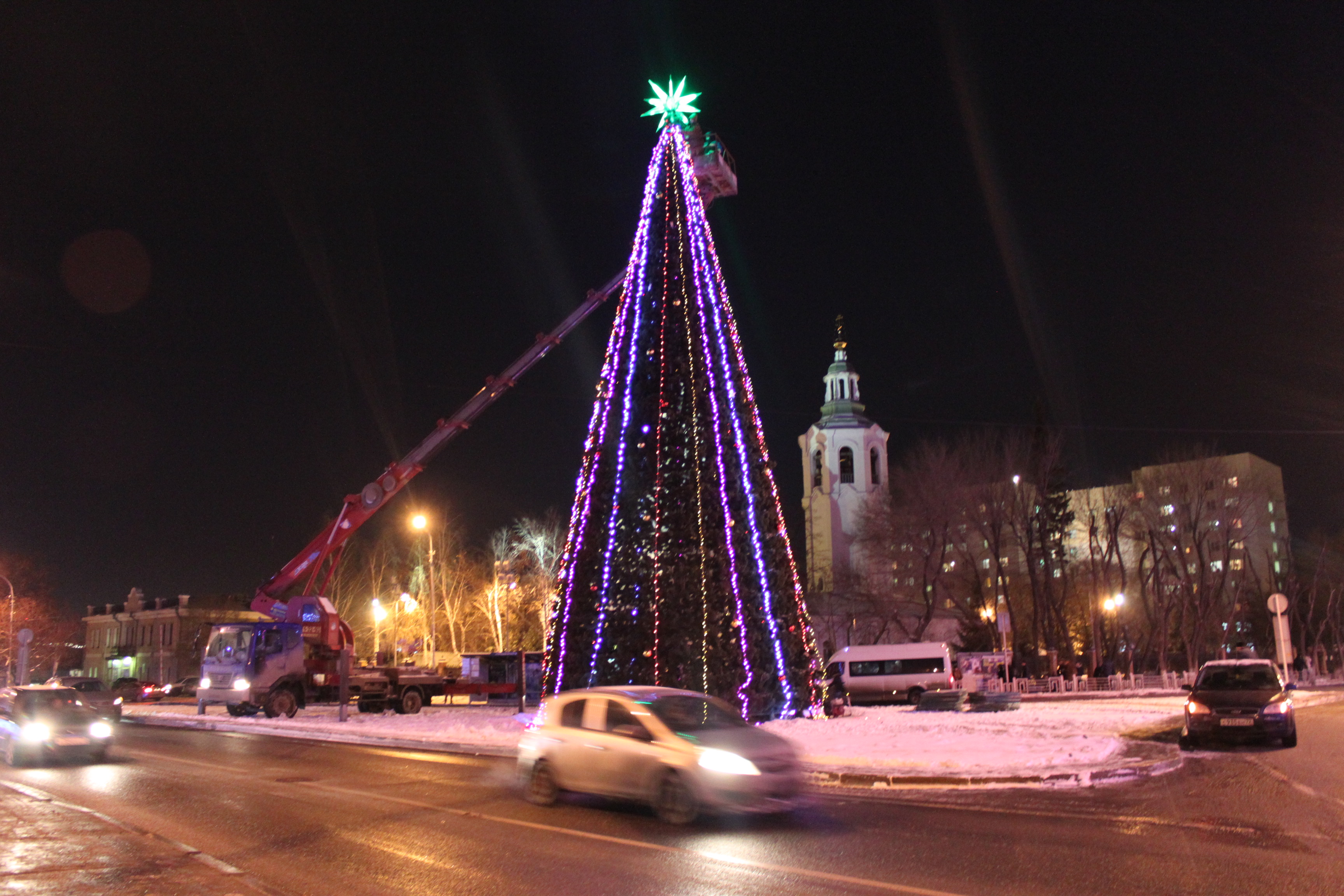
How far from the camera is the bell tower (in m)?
80.2

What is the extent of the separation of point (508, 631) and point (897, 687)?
1110 inches

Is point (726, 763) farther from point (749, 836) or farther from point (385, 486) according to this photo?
point (385, 486)

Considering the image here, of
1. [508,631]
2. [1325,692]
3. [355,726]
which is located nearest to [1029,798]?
[355,726]

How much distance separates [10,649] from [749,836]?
58.0 metres

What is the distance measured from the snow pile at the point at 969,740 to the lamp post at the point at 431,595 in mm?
16011

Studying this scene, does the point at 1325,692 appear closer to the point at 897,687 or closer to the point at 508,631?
the point at 897,687

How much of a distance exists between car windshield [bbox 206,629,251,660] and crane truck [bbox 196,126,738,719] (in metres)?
0.03

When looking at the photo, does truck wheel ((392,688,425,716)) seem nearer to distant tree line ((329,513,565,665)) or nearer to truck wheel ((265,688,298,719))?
truck wheel ((265,688,298,719))

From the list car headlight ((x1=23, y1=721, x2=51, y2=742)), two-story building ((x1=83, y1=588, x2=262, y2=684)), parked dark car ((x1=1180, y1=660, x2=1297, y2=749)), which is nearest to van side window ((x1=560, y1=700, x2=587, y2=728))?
car headlight ((x1=23, y1=721, x2=51, y2=742))

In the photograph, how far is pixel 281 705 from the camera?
30.2 m

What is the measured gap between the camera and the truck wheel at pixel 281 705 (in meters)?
30.0

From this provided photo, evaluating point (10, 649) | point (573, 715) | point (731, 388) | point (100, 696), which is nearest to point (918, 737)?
point (731, 388)

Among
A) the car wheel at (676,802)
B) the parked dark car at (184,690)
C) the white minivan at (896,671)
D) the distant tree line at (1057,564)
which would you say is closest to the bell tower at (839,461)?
the distant tree line at (1057,564)

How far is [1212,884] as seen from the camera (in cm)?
745
